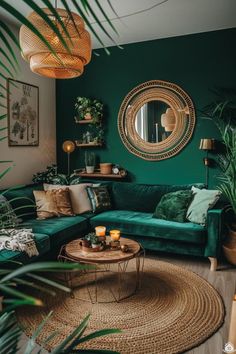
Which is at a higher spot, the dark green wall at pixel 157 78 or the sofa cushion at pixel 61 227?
the dark green wall at pixel 157 78

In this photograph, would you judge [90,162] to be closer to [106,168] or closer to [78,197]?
[106,168]

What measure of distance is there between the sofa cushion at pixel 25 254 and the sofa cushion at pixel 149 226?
3.02 feet

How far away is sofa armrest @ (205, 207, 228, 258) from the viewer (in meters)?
3.32

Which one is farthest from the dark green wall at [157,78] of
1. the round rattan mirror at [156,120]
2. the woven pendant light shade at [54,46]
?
the woven pendant light shade at [54,46]

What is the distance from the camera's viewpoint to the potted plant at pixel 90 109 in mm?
4666

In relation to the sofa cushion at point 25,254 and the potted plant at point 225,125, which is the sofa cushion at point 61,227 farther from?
the potted plant at point 225,125

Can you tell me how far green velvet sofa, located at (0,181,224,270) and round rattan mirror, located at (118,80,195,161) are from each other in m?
0.62

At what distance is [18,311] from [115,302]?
0.80m

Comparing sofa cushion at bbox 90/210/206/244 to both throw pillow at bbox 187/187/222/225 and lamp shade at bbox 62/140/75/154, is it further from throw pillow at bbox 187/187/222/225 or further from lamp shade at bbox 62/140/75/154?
lamp shade at bbox 62/140/75/154

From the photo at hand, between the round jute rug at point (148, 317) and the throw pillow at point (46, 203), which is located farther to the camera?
the throw pillow at point (46, 203)

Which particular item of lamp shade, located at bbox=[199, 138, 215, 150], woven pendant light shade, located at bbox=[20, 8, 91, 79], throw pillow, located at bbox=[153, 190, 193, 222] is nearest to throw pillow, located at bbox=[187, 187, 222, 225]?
throw pillow, located at bbox=[153, 190, 193, 222]

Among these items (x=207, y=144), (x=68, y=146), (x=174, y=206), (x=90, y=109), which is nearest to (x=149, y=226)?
(x=174, y=206)

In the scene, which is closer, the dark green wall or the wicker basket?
the wicker basket

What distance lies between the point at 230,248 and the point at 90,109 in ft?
9.09
